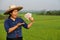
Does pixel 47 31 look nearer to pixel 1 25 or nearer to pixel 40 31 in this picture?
pixel 40 31

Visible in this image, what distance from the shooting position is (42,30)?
13.7ft

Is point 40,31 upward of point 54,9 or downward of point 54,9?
downward

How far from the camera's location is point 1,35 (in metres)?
4.21

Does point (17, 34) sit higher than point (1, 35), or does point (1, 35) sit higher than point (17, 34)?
point (17, 34)

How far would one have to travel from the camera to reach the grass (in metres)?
4.12

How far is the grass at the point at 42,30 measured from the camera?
4123mm

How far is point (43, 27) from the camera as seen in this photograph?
421cm

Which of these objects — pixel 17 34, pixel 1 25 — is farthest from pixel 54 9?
pixel 17 34

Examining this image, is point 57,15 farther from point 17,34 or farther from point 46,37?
point 17,34

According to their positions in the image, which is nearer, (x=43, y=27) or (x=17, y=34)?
(x=17, y=34)

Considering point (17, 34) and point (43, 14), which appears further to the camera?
point (43, 14)

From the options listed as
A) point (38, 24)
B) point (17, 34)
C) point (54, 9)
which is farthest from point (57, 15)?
point (17, 34)

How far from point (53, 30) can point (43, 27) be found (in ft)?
0.64

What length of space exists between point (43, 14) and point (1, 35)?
878mm
